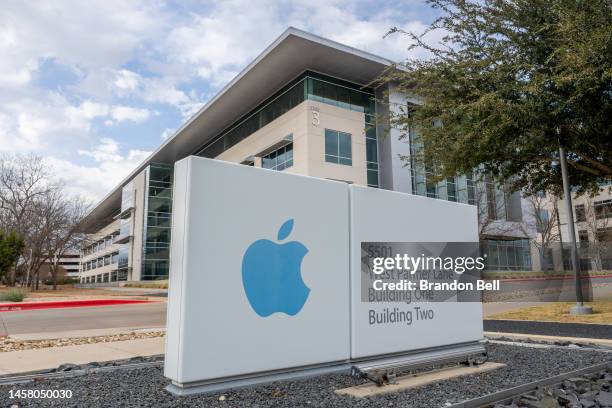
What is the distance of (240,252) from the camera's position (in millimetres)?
4656

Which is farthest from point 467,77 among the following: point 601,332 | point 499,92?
point 601,332

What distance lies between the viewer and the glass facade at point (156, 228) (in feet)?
180

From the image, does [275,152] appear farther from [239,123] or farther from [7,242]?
[7,242]

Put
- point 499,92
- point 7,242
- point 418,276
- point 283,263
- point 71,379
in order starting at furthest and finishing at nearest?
point 7,242
point 499,92
point 418,276
point 71,379
point 283,263

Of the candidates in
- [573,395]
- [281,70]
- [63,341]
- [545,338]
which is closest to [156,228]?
[281,70]

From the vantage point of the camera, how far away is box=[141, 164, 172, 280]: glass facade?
5488cm

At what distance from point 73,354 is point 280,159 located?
2949 centimetres

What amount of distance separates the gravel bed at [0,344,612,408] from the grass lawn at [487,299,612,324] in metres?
6.77

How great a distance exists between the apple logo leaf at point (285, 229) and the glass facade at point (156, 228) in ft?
169

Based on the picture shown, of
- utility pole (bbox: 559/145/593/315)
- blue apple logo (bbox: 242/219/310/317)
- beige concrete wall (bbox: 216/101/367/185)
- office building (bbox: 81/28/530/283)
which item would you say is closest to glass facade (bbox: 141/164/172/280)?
office building (bbox: 81/28/530/283)

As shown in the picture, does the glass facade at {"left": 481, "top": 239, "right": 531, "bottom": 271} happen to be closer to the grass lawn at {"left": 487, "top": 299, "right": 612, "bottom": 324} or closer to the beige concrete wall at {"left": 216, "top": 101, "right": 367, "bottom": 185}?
the beige concrete wall at {"left": 216, "top": 101, "right": 367, "bottom": 185}

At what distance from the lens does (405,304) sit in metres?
5.92

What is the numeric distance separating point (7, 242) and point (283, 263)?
3684cm

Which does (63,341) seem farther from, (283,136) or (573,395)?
(283,136)
